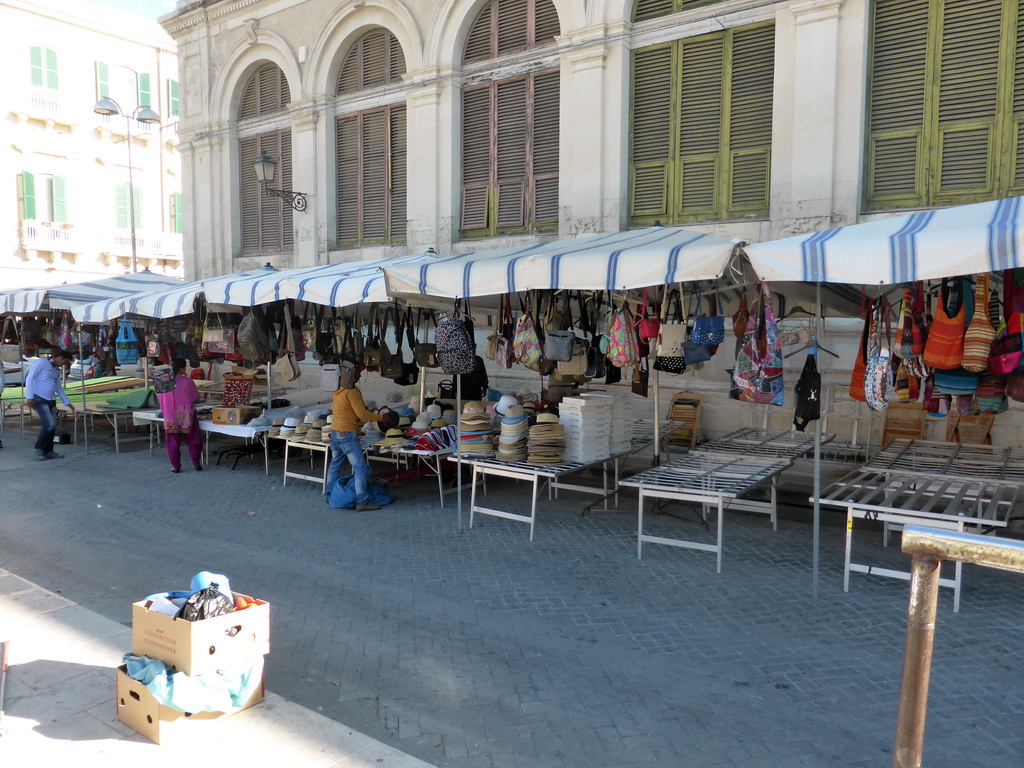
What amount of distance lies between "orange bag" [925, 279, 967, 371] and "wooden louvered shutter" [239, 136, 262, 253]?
44.3 ft

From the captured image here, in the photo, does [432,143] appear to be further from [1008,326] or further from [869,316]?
[1008,326]

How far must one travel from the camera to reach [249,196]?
51.4 feet

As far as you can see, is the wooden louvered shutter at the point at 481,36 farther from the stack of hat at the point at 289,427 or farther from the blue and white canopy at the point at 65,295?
the stack of hat at the point at 289,427

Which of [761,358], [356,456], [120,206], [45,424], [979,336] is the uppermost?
[120,206]

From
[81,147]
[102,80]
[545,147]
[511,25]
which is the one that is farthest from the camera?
[102,80]

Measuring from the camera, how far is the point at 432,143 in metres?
12.3

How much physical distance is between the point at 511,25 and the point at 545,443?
25.6ft

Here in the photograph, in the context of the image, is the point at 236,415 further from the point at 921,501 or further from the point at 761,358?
the point at 921,501

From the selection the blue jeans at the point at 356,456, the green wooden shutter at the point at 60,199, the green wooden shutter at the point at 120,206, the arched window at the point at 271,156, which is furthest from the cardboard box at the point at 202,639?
the green wooden shutter at the point at 120,206

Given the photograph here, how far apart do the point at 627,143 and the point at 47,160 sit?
73.4ft

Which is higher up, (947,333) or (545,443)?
(947,333)

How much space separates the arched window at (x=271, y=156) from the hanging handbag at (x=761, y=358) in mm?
11032

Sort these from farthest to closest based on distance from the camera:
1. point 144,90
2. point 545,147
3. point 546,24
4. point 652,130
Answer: point 144,90 → point 545,147 → point 546,24 → point 652,130

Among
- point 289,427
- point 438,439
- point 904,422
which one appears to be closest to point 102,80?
point 289,427
